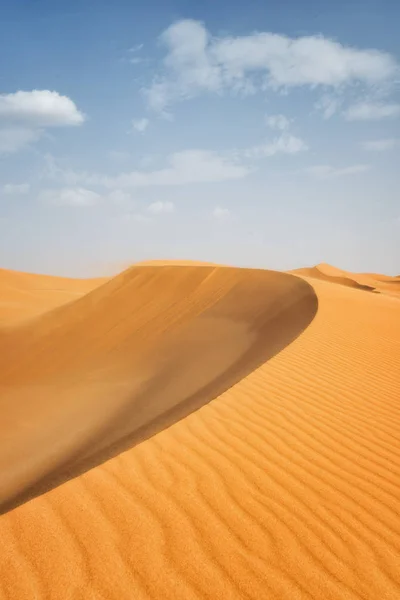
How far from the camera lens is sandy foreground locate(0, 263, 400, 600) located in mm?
2393

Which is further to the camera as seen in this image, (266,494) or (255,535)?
(266,494)

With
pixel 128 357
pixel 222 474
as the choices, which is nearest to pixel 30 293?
pixel 128 357

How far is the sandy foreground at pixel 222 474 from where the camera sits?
239 cm

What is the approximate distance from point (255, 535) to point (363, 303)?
10.1m

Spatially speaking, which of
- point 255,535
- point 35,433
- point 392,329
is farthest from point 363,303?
point 255,535

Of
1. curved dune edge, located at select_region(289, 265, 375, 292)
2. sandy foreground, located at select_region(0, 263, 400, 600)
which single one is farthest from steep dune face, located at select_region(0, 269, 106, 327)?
curved dune edge, located at select_region(289, 265, 375, 292)

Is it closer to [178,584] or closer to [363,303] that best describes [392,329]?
[363,303]

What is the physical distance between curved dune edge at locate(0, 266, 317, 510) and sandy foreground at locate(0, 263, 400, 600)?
0.23ft

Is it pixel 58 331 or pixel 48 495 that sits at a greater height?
pixel 48 495

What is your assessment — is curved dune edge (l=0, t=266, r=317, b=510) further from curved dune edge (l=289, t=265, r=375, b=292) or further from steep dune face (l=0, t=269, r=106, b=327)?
curved dune edge (l=289, t=265, r=375, b=292)

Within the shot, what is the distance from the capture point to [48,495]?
2.99 meters

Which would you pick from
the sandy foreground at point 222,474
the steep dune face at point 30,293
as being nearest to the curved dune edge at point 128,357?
the sandy foreground at point 222,474

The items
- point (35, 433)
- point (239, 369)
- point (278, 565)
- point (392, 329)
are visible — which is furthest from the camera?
point (392, 329)

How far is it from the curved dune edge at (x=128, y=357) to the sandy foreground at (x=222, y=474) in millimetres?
71
